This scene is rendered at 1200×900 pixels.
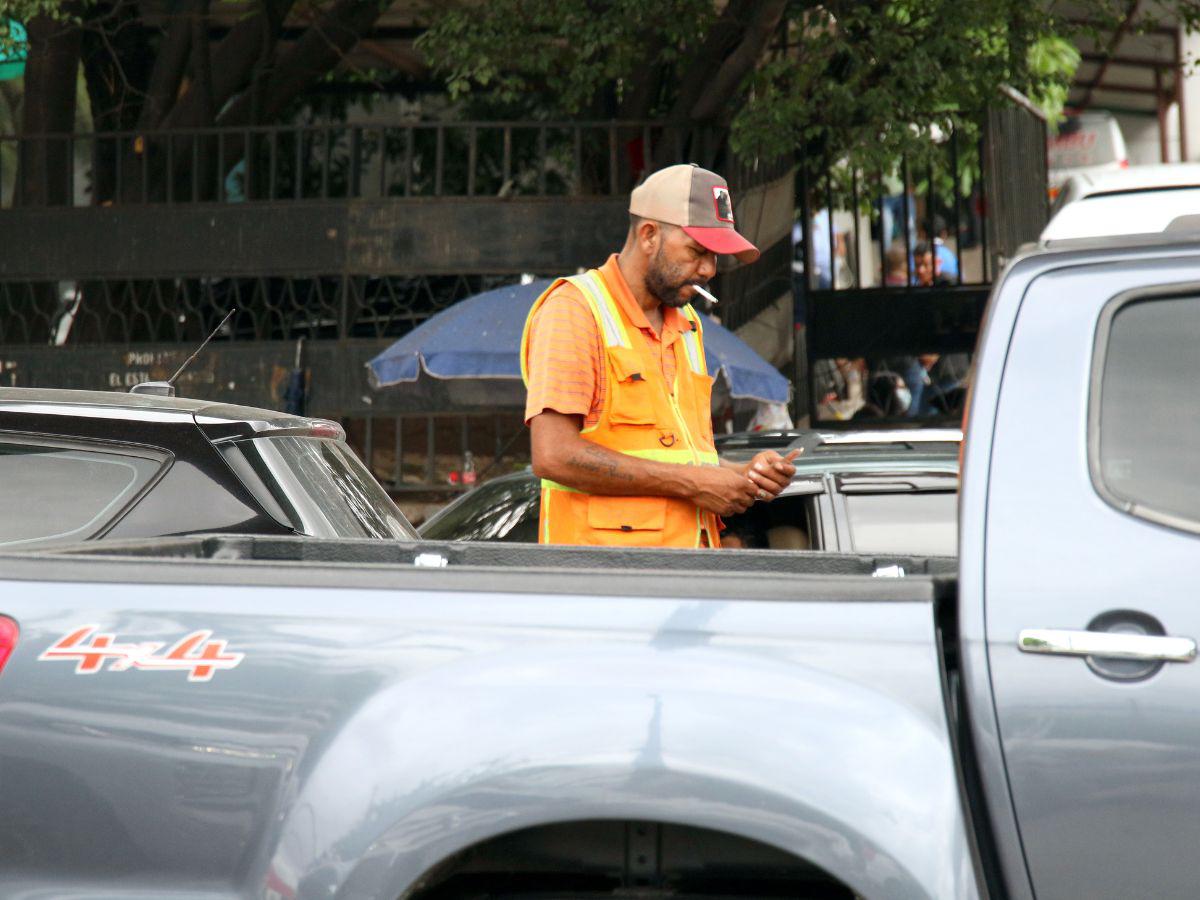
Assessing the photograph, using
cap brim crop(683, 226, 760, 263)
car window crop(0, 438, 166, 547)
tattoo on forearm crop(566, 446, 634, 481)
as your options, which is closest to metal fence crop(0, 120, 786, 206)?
cap brim crop(683, 226, 760, 263)

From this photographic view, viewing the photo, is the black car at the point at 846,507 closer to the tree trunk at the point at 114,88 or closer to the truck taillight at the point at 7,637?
the truck taillight at the point at 7,637

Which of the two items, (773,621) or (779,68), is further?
(779,68)

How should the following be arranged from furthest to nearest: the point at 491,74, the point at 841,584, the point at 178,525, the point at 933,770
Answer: the point at 491,74 < the point at 178,525 < the point at 841,584 < the point at 933,770

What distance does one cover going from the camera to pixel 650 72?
10664 millimetres

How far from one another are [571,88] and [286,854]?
27.3 feet

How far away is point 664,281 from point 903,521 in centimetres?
181

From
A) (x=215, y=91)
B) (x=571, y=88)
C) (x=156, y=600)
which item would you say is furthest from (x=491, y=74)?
(x=156, y=600)

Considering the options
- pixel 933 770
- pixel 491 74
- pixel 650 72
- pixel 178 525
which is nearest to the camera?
pixel 933 770

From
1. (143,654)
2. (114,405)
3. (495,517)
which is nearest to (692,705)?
(143,654)

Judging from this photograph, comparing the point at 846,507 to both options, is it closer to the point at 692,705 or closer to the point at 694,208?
the point at 694,208

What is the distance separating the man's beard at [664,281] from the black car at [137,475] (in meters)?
1.05

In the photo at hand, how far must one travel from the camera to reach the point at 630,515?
151 inches

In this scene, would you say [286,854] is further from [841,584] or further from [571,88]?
[571,88]

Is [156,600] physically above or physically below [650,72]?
below
